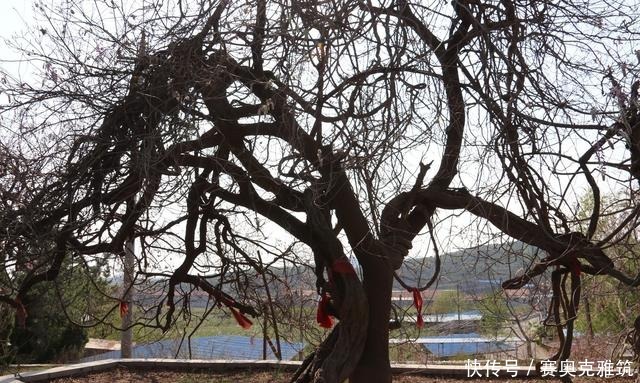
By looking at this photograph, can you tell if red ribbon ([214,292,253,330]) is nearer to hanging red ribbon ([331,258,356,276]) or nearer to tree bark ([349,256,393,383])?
tree bark ([349,256,393,383])

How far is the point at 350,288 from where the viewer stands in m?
3.65

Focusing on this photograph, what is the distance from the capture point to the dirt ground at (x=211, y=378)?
606 cm

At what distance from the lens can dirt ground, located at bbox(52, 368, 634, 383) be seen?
6059mm

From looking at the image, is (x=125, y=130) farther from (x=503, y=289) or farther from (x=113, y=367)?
(x=113, y=367)

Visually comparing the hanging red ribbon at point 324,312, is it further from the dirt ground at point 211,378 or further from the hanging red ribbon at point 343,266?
the dirt ground at point 211,378

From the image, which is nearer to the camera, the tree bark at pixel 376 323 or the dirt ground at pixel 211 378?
the tree bark at pixel 376 323

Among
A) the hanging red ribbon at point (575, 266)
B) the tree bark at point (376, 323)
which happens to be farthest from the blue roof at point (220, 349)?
the hanging red ribbon at point (575, 266)

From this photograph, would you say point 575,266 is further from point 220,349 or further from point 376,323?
point 220,349

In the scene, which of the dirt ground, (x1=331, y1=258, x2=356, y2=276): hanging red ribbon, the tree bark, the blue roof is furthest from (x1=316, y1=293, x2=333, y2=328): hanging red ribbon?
the blue roof

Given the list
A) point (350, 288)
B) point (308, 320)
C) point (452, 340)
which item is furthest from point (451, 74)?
point (452, 340)

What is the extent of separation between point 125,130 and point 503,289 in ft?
6.76

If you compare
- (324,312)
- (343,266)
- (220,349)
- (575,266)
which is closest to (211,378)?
(220,349)

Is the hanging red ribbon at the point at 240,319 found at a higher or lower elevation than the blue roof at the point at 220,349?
higher

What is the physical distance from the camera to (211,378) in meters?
6.59
